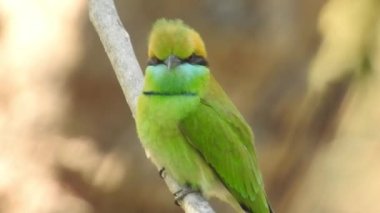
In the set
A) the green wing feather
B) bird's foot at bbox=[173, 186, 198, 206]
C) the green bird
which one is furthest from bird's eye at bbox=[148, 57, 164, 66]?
bird's foot at bbox=[173, 186, 198, 206]

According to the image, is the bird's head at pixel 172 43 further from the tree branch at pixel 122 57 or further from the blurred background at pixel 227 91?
the blurred background at pixel 227 91

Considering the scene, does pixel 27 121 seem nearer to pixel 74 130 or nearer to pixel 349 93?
pixel 74 130

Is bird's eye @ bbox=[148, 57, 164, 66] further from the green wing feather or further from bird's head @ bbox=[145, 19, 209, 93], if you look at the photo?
the green wing feather

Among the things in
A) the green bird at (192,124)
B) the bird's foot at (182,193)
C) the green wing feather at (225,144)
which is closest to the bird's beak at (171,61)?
the green bird at (192,124)

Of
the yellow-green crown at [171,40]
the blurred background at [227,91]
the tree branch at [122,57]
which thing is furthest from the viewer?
Answer: the blurred background at [227,91]

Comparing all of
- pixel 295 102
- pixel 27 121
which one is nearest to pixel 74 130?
pixel 27 121

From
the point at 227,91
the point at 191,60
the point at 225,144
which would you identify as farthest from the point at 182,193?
the point at 227,91

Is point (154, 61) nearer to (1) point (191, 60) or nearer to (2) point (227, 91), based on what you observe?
(1) point (191, 60)
